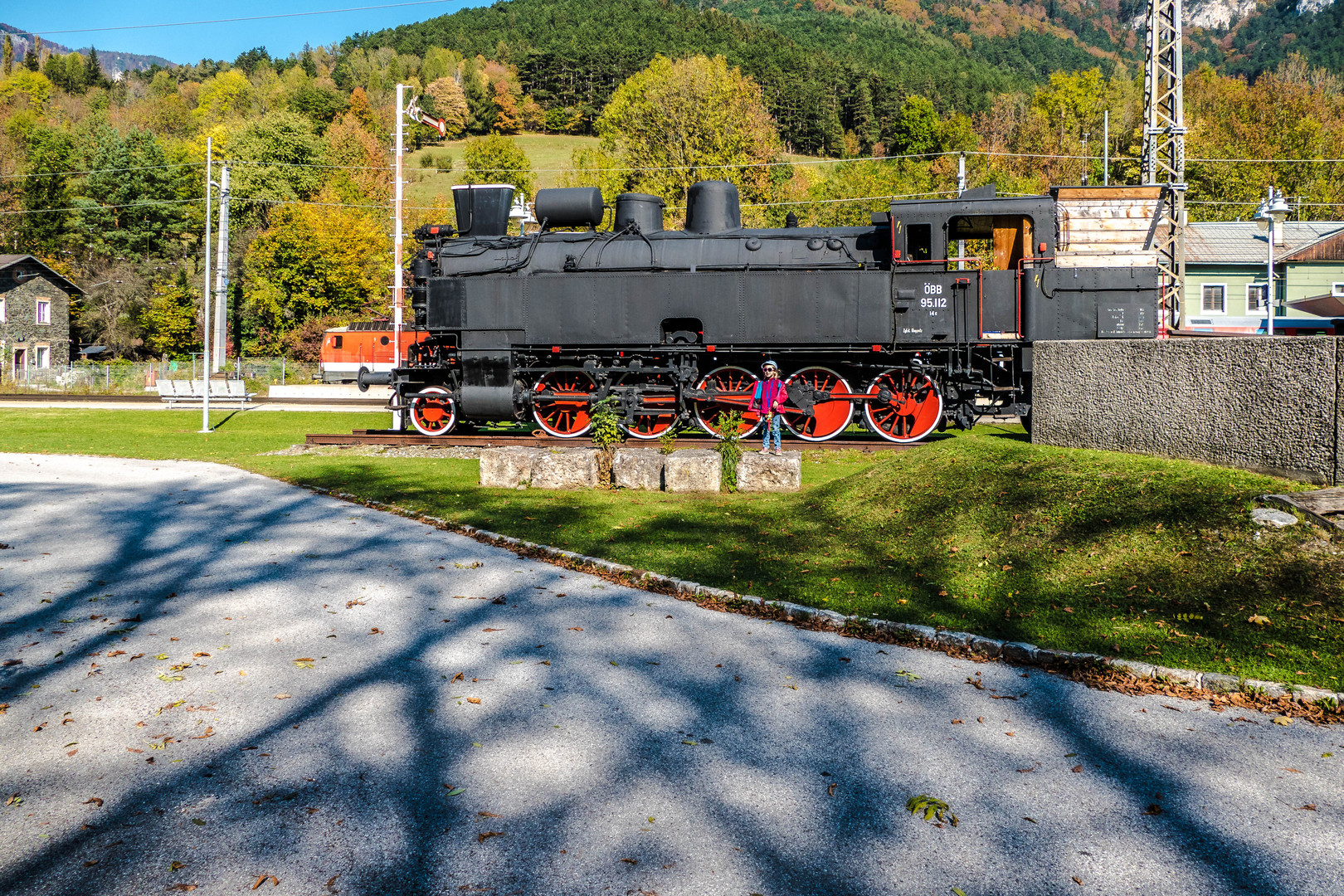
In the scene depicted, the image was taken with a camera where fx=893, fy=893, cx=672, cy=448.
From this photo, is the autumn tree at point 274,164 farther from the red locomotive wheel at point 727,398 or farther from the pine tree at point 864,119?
the red locomotive wheel at point 727,398

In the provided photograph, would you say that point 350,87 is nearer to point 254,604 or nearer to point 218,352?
point 218,352

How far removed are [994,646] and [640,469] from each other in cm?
685

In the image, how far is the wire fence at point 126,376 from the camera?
43.3m

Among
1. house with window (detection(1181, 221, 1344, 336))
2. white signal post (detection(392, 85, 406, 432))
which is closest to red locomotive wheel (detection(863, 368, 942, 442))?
white signal post (detection(392, 85, 406, 432))

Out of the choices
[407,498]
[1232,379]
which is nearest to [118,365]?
[407,498]

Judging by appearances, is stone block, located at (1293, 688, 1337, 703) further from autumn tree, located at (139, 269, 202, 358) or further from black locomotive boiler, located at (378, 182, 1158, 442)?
autumn tree, located at (139, 269, 202, 358)

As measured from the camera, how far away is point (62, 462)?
15.7 metres

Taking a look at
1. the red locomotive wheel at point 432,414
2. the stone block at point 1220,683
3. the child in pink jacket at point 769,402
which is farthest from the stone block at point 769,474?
the red locomotive wheel at point 432,414

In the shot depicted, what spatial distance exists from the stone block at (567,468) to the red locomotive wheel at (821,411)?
4.78 metres

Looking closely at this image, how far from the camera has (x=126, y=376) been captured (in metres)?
44.8

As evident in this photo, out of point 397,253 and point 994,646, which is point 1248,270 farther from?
point 994,646

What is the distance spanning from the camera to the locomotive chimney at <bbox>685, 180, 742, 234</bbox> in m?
16.4

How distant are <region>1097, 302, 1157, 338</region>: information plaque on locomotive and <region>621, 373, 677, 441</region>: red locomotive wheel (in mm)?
7224

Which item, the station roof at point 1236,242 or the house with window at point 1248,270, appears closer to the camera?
the house with window at point 1248,270
